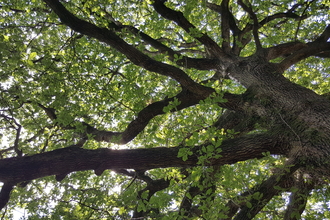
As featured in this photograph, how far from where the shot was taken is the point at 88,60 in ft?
19.9

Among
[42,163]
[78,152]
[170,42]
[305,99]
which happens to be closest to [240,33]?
[170,42]

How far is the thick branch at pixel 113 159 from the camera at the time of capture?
3.25 meters

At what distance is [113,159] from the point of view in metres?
3.58

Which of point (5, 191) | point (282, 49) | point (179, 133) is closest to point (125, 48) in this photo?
point (179, 133)

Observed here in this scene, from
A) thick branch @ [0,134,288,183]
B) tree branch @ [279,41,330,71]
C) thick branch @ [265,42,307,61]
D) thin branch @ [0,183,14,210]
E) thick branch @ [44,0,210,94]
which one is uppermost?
thick branch @ [265,42,307,61]

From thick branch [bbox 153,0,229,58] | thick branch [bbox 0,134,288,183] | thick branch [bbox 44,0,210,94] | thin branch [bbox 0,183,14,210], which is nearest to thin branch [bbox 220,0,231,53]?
thick branch [bbox 153,0,229,58]

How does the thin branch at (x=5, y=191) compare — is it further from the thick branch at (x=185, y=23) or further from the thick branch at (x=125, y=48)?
the thick branch at (x=185, y=23)

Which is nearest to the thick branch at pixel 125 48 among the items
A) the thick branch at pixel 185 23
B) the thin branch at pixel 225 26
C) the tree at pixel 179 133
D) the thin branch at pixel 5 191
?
the tree at pixel 179 133

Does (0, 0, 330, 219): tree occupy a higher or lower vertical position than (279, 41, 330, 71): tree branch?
lower

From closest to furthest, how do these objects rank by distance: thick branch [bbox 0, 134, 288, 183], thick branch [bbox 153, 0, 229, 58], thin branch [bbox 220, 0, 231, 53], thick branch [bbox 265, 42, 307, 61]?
thick branch [bbox 0, 134, 288, 183] < thick branch [bbox 265, 42, 307, 61] < thick branch [bbox 153, 0, 229, 58] < thin branch [bbox 220, 0, 231, 53]

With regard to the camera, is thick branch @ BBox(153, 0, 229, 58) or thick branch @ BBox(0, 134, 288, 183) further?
thick branch @ BBox(153, 0, 229, 58)

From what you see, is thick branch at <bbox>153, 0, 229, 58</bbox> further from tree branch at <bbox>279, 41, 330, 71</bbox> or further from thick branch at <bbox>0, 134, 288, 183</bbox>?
thick branch at <bbox>0, 134, 288, 183</bbox>

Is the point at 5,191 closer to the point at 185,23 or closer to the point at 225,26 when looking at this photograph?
the point at 185,23

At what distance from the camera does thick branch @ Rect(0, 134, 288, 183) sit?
3.25m
